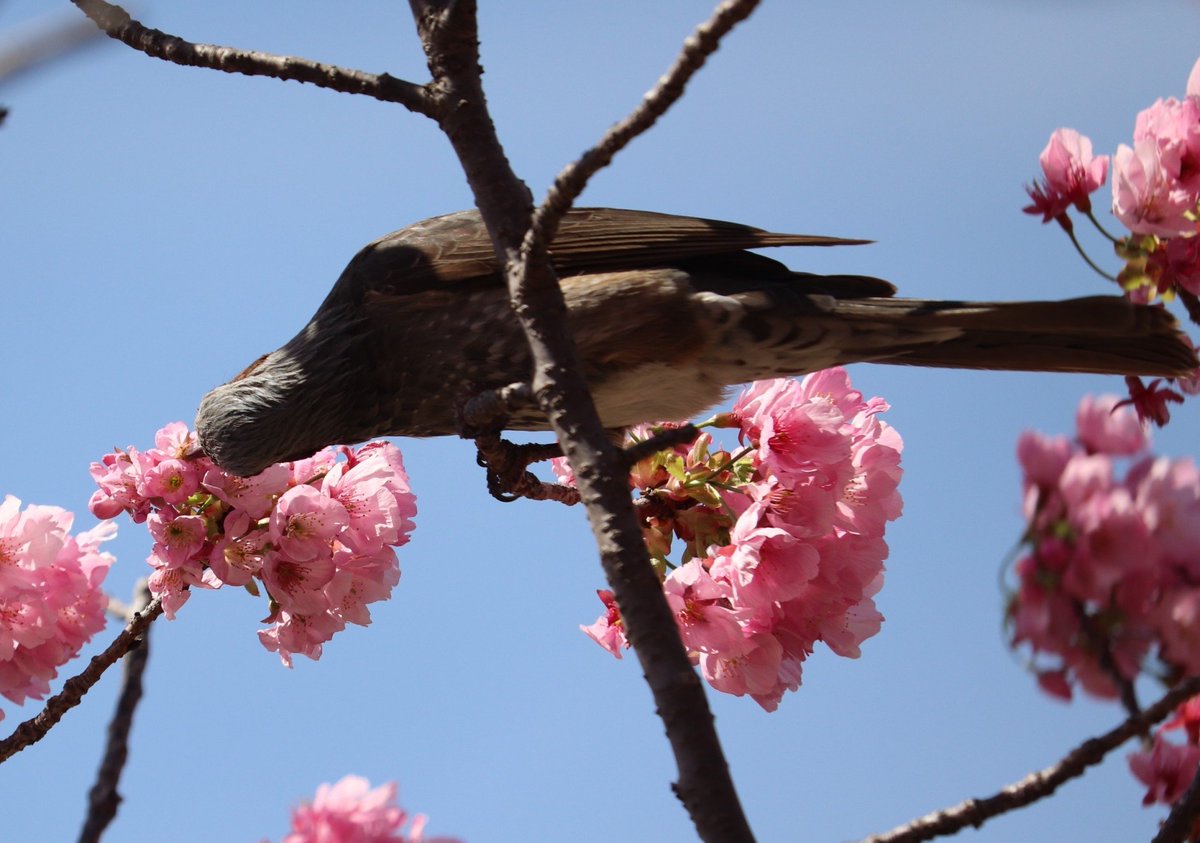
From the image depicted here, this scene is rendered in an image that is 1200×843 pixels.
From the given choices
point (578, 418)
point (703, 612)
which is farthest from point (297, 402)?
point (578, 418)

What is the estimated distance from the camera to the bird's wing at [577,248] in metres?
3.12

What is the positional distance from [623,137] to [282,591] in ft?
4.40

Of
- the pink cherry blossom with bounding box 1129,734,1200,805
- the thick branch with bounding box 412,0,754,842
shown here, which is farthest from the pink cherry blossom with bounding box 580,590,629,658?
the pink cherry blossom with bounding box 1129,734,1200,805

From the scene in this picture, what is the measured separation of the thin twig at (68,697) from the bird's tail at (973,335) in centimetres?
173

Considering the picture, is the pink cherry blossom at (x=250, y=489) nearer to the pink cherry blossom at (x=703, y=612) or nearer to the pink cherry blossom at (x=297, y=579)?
the pink cherry blossom at (x=297, y=579)

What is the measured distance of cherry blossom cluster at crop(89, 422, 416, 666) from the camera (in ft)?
7.95

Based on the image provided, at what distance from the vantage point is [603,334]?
10.0 feet

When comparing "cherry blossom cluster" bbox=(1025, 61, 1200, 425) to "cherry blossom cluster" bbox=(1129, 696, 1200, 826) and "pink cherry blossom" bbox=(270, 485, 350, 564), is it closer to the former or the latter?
"cherry blossom cluster" bbox=(1129, 696, 1200, 826)

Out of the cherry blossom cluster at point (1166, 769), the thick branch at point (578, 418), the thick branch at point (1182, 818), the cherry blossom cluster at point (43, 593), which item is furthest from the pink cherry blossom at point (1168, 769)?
the cherry blossom cluster at point (43, 593)

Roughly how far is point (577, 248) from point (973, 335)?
1109mm

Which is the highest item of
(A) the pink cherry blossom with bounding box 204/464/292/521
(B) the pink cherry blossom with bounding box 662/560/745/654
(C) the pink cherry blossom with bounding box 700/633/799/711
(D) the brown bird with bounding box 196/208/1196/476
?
(D) the brown bird with bounding box 196/208/1196/476

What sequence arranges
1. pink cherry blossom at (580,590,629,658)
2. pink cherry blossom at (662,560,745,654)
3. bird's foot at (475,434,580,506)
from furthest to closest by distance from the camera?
1. bird's foot at (475,434,580,506)
2. pink cherry blossom at (580,590,629,658)
3. pink cherry blossom at (662,560,745,654)

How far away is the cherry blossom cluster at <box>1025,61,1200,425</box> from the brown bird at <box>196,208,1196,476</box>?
64cm

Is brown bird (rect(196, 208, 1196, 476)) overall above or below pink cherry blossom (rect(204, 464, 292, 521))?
above
